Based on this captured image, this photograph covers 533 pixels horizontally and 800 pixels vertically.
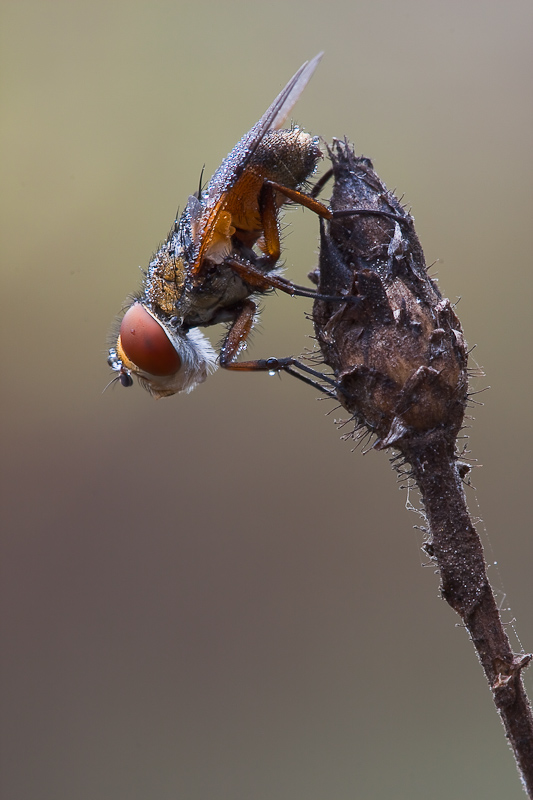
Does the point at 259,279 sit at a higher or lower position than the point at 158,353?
higher

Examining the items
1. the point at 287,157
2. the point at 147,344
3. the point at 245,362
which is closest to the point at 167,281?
the point at 147,344

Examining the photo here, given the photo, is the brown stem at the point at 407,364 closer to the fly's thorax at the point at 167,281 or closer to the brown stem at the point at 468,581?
the brown stem at the point at 468,581

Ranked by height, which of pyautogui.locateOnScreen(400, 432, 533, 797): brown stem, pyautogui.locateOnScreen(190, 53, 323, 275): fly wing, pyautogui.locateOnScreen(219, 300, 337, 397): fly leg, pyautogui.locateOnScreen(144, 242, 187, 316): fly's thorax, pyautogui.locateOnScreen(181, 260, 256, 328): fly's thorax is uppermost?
pyautogui.locateOnScreen(190, 53, 323, 275): fly wing

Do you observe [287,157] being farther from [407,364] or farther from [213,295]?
[407,364]

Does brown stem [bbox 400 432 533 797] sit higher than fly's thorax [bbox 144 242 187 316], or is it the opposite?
fly's thorax [bbox 144 242 187 316]

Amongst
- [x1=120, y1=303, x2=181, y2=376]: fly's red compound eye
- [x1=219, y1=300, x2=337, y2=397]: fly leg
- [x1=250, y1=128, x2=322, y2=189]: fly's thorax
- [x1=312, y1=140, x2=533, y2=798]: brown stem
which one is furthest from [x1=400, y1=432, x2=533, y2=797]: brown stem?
[x1=250, y1=128, x2=322, y2=189]: fly's thorax

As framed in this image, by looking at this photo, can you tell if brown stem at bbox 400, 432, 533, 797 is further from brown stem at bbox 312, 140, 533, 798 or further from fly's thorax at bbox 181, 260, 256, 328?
fly's thorax at bbox 181, 260, 256, 328

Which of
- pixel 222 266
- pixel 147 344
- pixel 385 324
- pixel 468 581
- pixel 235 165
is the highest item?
pixel 235 165
